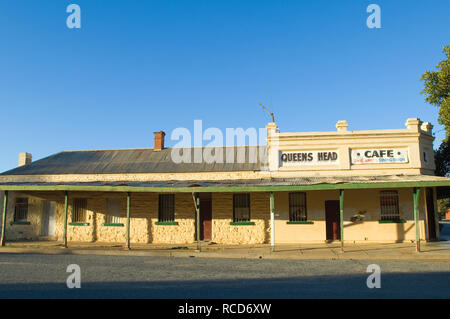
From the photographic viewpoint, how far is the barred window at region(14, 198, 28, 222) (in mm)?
18875

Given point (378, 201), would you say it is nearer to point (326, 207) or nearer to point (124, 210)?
point (326, 207)

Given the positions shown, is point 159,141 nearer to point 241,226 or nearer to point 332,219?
point 241,226

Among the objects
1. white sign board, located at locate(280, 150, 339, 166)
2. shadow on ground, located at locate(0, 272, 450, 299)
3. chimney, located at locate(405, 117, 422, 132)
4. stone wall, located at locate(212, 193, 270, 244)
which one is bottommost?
shadow on ground, located at locate(0, 272, 450, 299)

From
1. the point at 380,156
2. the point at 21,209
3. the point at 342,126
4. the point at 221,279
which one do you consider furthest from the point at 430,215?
the point at 21,209

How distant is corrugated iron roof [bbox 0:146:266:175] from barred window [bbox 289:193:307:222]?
2436 millimetres

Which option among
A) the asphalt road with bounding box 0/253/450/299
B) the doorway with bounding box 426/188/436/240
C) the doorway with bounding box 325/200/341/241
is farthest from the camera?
the doorway with bounding box 426/188/436/240

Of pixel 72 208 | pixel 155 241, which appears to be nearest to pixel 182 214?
pixel 155 241

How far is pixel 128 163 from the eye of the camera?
65.7ft

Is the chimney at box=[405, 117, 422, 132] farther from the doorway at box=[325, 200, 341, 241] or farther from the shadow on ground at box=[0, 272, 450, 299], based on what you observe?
the shadow on ground at box=[0, 272, 450, 299]

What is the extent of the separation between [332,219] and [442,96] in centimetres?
1122

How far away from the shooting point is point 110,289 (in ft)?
23.2

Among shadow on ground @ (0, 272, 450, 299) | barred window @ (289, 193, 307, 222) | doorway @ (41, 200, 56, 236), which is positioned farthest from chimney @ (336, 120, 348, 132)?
doorway @ (41, 200, 56, 236)

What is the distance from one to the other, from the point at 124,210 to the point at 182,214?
3.12 meters

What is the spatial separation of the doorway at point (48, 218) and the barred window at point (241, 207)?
10.1 meters
